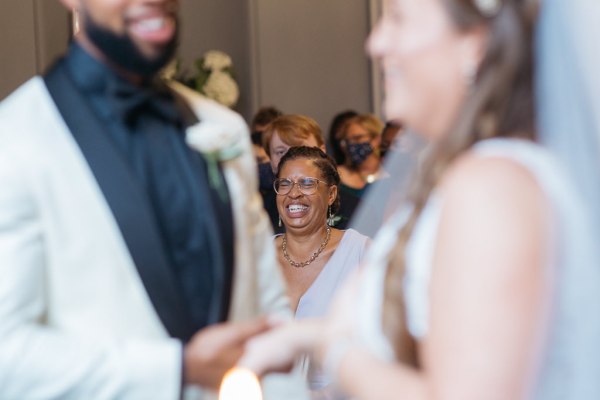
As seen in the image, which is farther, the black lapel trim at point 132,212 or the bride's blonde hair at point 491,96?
the black lapel trim at point 132,212

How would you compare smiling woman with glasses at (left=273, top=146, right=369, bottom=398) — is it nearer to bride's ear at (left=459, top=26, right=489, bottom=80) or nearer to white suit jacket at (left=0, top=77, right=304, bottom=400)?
white suit jacket at (left=0, top=77, right=304, bottom=400)

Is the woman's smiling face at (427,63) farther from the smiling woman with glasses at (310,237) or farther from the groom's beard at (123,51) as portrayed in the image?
the smiling woman with glasses at (310,237)

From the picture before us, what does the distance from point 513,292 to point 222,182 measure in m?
0.74

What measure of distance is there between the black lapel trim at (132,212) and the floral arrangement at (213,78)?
5159 millimetres

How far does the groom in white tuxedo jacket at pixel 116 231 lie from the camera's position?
6.49 feet

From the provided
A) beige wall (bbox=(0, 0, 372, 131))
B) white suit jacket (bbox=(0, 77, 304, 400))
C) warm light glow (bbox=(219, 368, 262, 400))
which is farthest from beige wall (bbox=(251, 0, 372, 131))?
warm light glow (bbox=(219, 368, 262, 400))

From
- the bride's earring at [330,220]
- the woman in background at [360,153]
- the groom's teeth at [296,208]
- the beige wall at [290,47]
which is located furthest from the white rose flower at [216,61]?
the groom's teeth at [296,208]

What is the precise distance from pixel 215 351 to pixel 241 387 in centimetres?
10

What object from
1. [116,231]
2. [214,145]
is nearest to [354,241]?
[214,145]

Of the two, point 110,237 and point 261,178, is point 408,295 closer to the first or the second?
point 110,237

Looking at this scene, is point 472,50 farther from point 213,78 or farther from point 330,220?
point 213,78

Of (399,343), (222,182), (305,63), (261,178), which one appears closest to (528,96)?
(399,343)

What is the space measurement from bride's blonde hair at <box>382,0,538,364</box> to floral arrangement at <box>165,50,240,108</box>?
5490 millimetres

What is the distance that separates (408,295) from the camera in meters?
1.79
